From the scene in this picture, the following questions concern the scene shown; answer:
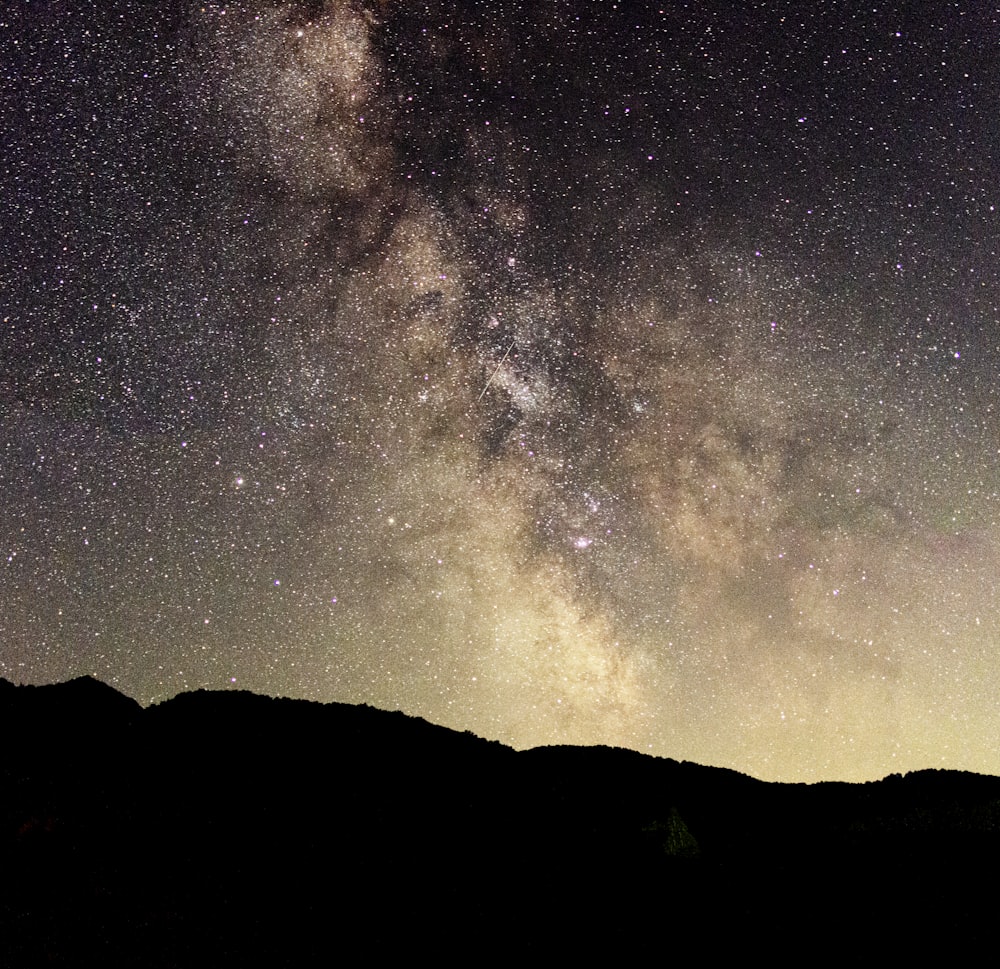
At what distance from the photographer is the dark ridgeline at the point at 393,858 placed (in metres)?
9.48

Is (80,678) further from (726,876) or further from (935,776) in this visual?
(935,776)

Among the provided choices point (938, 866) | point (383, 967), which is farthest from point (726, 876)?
point (383, 967)

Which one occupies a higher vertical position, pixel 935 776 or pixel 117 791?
pixel 935 776

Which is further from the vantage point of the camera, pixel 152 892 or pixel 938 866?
pixel 938 866

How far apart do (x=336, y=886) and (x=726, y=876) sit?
5.71m

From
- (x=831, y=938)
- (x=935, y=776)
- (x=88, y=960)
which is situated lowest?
(x=88, y=960)

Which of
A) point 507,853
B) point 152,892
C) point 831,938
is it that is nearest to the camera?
point 831,938

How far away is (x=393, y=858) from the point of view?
468 inches

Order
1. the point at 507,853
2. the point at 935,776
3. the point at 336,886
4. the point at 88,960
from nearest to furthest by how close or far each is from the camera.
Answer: the point at 88,960 → the point at 336,886 → the point at 507,853 → the point at 935,776

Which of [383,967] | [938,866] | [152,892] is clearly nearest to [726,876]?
[938,866]

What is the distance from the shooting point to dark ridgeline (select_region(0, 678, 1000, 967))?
9484mm

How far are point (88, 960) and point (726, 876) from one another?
8516 mm

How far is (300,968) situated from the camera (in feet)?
29.5

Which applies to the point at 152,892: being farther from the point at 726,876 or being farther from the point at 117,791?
the point at 726,876
